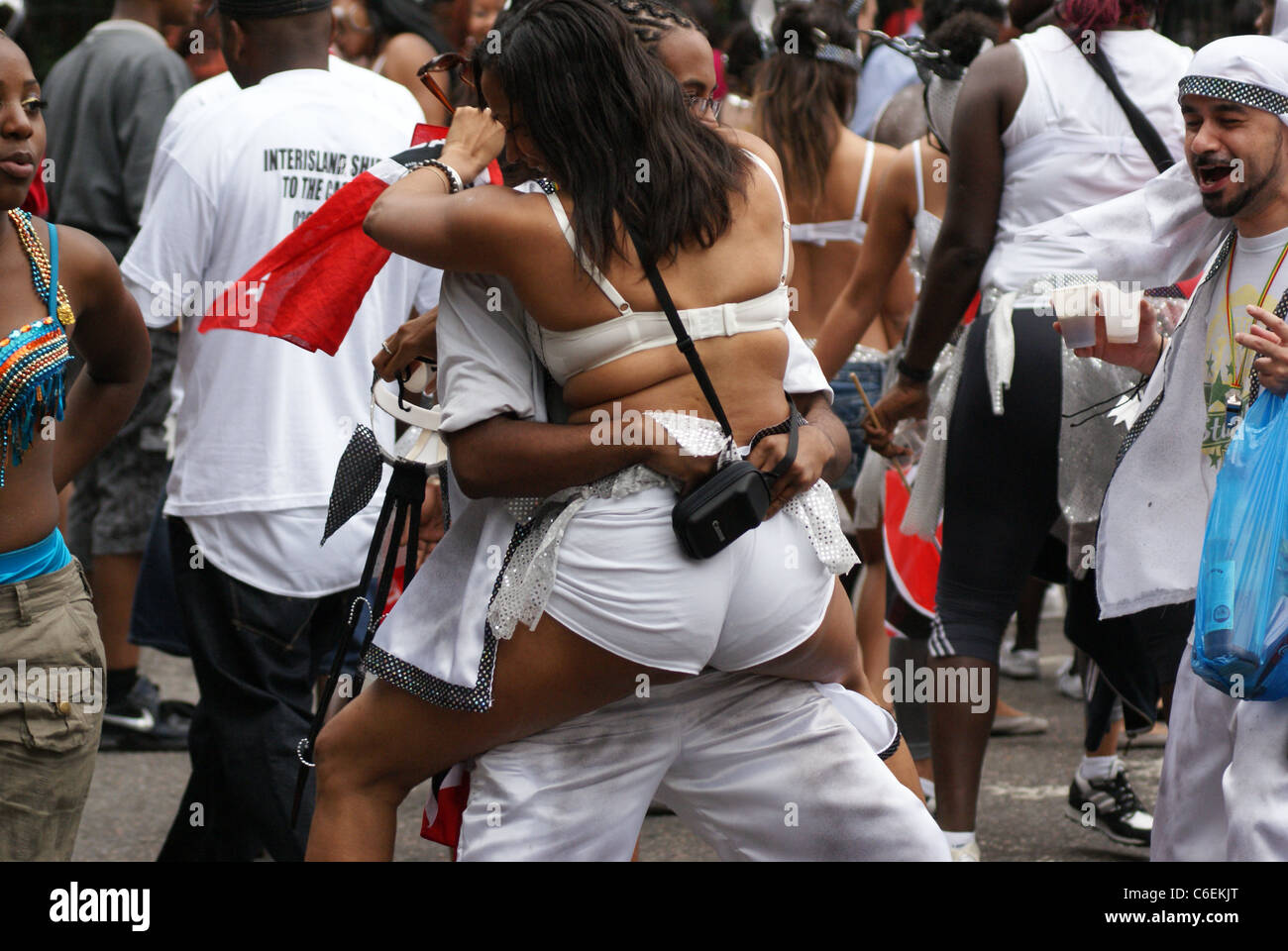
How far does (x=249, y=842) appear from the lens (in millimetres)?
4188

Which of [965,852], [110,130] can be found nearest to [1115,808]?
[965,852]

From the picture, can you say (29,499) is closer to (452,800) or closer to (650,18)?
(452,800)

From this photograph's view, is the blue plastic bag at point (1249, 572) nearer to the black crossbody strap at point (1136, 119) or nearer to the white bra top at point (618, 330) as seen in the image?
the white bra top at point (618, 330)

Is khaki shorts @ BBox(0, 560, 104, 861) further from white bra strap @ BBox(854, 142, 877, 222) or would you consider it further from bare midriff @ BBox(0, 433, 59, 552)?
white bra strap @ BBox(854, 142, 877, 222)

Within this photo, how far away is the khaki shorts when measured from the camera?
9.90ft

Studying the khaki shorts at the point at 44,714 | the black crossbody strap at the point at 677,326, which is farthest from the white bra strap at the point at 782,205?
the khaki shorts at the point at 44,714

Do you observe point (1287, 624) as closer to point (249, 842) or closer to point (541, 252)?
point (541, 252)

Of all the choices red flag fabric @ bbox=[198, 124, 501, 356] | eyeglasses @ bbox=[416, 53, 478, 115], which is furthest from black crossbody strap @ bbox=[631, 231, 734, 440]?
red flag fabric @ bbox=[198, 124, 501, 356]

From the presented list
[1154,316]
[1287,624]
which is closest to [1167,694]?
[1154,316]

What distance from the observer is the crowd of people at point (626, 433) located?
104 inches

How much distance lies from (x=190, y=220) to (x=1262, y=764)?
2.60 m

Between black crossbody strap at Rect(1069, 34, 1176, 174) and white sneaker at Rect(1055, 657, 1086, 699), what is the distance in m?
2.76

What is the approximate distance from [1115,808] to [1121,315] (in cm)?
196
